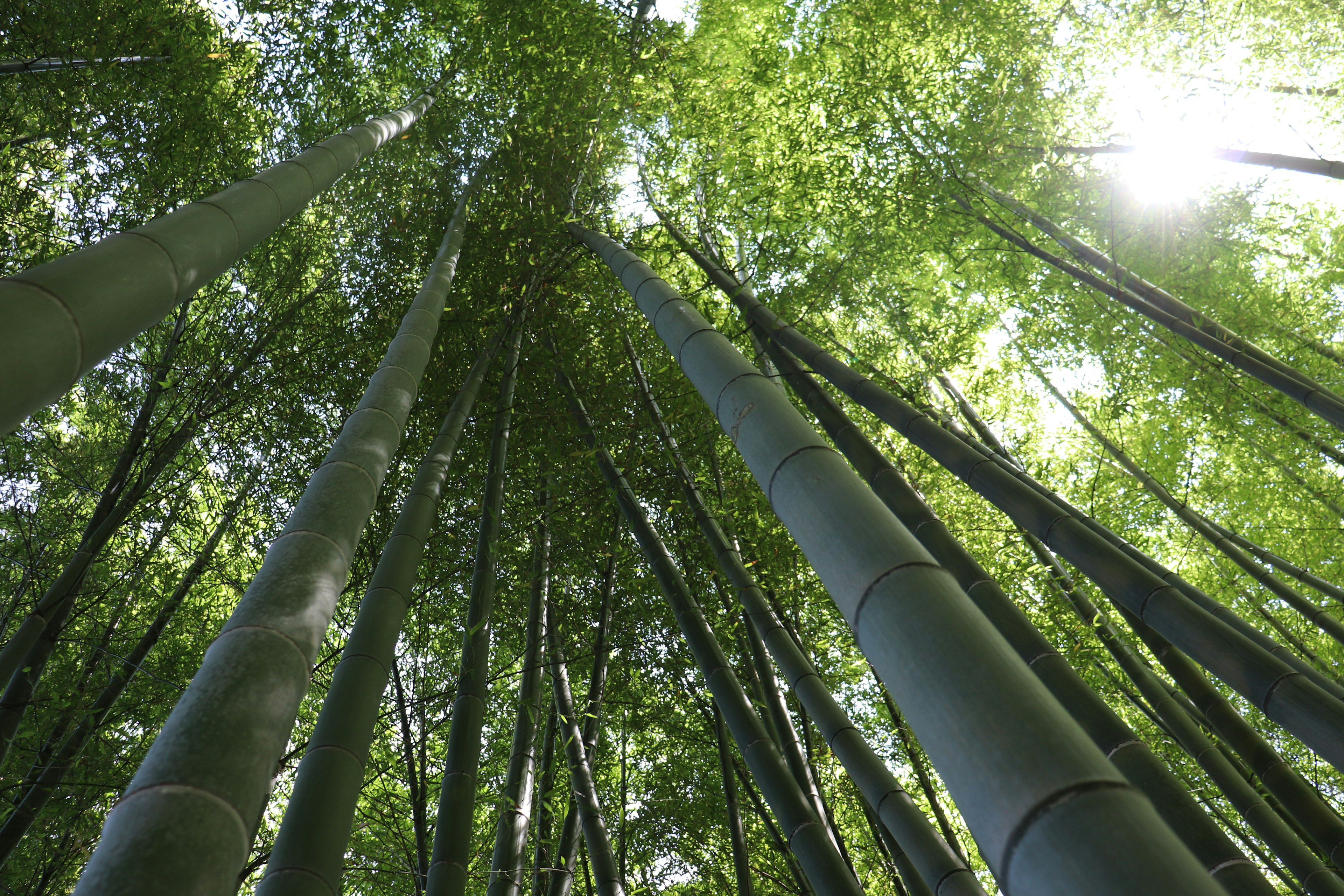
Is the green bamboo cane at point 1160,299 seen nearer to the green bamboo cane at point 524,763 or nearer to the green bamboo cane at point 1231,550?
the green bamboo cane at point 1231,550

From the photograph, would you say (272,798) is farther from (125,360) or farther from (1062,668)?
(1062,668)

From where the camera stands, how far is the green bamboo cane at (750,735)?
2.35m

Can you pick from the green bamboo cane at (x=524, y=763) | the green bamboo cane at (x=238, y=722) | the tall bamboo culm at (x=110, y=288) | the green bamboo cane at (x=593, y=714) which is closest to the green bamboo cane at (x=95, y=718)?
the green bamboo cane at (x=524, y=763)

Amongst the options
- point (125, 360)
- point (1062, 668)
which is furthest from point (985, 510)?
point (125, 360)

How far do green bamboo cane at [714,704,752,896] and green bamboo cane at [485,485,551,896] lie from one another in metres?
1.10

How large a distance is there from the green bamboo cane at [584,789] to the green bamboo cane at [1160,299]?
3.61 metres

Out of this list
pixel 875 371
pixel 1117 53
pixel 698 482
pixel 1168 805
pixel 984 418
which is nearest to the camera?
pixel 1168 805

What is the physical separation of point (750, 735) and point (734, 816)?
1.59 metres

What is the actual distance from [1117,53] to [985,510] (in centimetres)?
390

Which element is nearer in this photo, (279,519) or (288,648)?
(288,648)

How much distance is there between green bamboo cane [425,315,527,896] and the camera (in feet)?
7.05

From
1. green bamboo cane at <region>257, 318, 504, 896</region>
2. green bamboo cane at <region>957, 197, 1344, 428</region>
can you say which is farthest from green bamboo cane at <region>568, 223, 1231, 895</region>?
green bamboo cane at <region>957, 197, 1344, 428</region>

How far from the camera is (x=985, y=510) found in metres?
5.75

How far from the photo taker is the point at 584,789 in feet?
9.98
